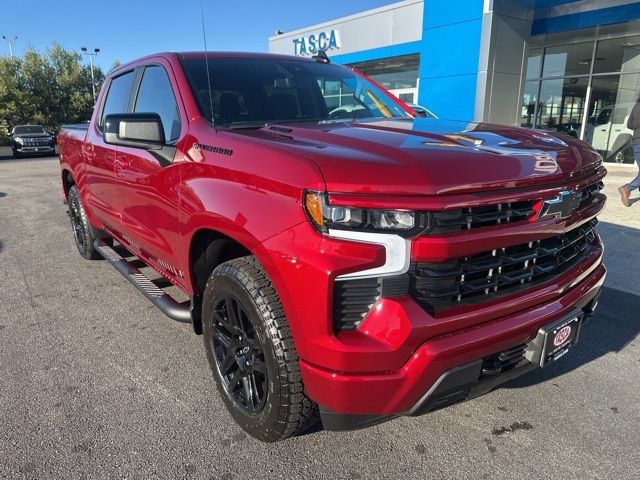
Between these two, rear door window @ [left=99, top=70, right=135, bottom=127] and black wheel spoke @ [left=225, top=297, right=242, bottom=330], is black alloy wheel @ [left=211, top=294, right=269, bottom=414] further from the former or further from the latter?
rear door window @ [left=99, top=70, right=135, bottom=127]

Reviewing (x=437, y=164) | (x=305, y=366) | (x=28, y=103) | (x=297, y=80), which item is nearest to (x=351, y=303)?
(x=305, y=366)

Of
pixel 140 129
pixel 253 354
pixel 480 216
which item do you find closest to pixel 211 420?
pixel 253 354

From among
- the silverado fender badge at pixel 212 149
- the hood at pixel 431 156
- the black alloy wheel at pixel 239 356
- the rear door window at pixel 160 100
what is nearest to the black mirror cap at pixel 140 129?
the rear door window at pixel 160 100

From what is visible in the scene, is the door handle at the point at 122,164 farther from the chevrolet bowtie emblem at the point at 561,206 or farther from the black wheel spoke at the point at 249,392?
the chevrolet bowtie emblem at the point at 561,206

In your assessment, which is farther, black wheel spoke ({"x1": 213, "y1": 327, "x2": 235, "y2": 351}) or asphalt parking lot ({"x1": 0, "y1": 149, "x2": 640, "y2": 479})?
black wheel spoke ({"x1": 213, "y1": 327, "x2": 235, "y2": 351})

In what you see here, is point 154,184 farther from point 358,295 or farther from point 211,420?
point 358,295

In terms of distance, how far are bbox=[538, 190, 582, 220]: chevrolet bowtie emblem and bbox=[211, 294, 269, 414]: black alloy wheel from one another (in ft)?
4.48

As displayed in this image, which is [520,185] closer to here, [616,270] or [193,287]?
[193,287]

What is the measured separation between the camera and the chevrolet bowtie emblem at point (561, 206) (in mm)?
2055

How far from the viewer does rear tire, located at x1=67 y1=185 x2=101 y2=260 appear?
509 centimetres

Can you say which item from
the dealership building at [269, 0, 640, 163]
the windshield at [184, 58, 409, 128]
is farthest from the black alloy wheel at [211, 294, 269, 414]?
the dealership building at [269, 0, 640, 163]

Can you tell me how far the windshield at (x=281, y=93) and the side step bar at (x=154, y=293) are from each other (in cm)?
114

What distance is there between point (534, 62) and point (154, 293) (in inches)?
573

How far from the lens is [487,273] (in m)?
1.96
